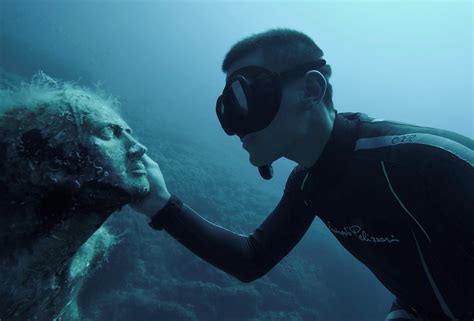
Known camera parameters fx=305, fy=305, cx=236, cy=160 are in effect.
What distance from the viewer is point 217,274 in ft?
39.9

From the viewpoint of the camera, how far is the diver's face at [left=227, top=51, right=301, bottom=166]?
236cm

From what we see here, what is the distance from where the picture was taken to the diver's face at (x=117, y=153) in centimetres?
180

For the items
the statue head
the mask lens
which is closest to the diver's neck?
the mask lens

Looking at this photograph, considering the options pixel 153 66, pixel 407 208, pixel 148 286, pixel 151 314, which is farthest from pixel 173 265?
pixel 153 66

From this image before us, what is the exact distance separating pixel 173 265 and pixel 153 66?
145586mm

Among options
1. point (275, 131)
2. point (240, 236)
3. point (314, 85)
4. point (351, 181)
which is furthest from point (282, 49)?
point (240, 236)

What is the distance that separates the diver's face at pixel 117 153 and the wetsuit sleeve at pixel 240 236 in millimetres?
670

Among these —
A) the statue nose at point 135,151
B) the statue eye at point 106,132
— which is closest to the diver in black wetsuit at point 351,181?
the statue nose at point 135,151

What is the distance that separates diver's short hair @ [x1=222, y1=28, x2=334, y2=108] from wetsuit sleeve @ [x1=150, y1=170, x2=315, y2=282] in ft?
3.79

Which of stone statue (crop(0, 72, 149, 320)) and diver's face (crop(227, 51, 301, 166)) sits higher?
diver's face (crop(227, 51, 301, 166))

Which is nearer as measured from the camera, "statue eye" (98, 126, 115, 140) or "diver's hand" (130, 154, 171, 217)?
"statue eye" (98, 126, 115, 140)

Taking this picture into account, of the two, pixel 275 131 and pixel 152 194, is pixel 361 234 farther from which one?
pixel 152 194

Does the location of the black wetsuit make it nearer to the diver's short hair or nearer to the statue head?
the diver's short hair

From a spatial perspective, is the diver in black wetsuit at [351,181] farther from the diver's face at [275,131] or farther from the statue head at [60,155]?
the statue head at [60,155]
